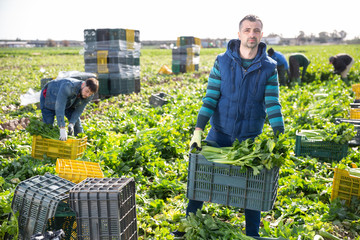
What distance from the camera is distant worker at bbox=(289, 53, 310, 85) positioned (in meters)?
12.8

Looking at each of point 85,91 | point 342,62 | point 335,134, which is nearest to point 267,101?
point 335,134

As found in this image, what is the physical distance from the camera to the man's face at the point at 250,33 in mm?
2883

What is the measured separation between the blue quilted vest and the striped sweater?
5cm

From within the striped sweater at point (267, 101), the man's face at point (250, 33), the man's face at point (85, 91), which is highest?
the man's face at point (250, 33)

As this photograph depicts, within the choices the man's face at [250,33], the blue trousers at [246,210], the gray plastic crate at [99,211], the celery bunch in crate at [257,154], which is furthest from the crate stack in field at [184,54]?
the gray plastic crate at [99,211]

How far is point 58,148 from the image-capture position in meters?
5.10

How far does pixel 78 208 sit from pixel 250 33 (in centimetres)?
209

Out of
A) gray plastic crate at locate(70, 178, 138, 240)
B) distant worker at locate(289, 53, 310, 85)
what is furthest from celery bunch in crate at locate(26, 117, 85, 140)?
distant worker at locate(289, 53, 310, 85)

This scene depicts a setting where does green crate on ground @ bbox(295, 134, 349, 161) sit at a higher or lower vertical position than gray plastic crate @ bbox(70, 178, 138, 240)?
lower

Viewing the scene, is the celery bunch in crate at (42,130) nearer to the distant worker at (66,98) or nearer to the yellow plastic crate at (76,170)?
the distant worker at (66,98)

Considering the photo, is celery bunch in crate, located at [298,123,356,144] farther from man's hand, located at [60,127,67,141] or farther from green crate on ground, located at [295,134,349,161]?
man's hand, located at [60,127,67,141]

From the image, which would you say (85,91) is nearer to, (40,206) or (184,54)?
(40,206)

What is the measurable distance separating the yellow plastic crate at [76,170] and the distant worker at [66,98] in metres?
1.40

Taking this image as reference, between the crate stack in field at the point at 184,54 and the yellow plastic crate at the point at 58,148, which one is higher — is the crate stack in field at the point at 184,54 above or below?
above
